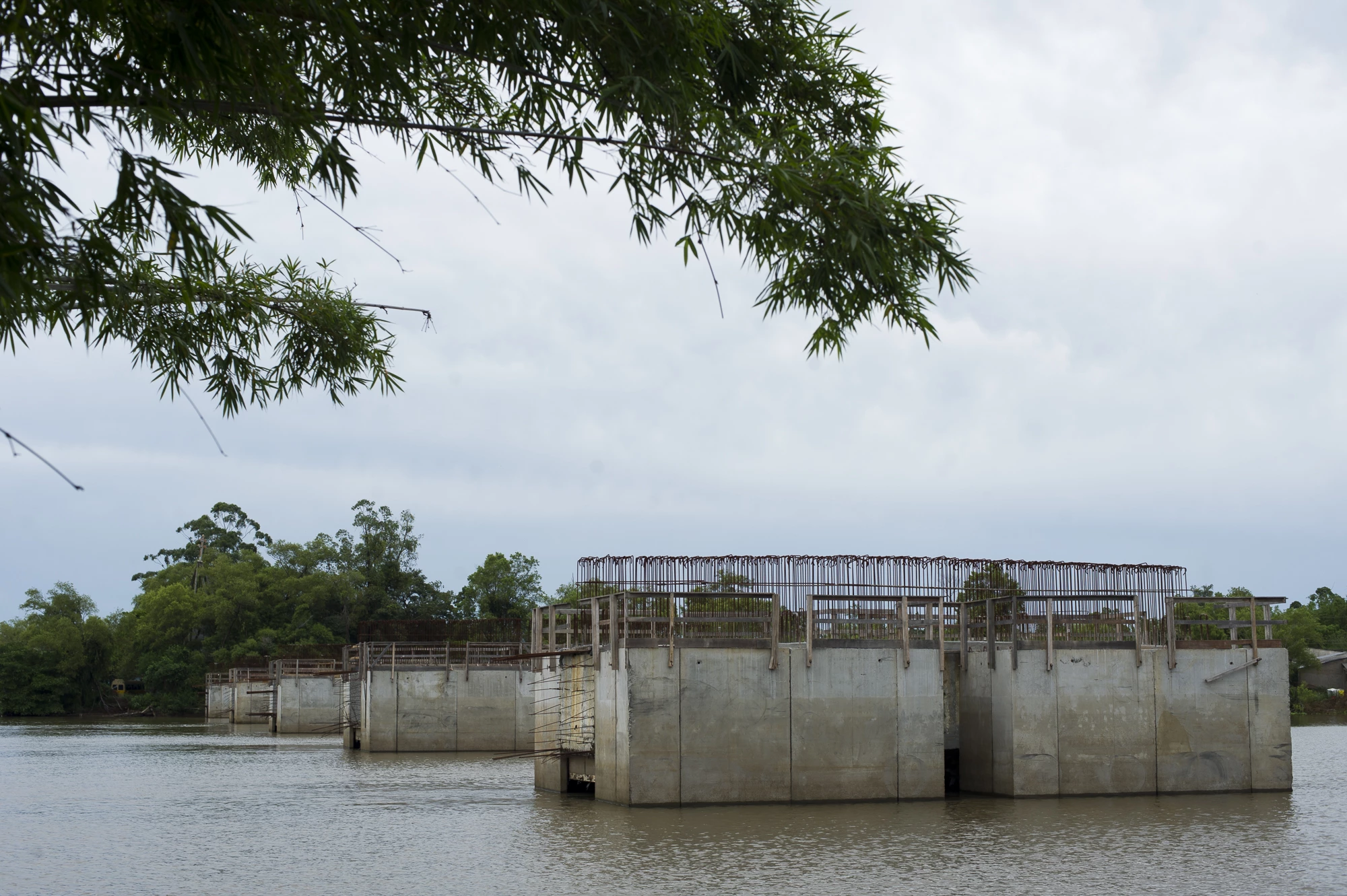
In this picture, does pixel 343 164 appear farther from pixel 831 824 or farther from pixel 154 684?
pixel 154 684

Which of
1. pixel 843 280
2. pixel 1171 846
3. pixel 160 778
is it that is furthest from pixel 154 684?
pixel 843 280

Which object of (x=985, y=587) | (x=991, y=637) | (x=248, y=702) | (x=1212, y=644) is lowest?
(x=248, y=702)

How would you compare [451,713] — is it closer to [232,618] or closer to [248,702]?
[248,702]

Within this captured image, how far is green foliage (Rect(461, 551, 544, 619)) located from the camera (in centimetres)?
10988

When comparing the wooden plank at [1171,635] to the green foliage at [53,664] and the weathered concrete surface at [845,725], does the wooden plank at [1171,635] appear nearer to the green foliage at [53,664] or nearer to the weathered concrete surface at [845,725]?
the weathered concrete surface at [845,725]

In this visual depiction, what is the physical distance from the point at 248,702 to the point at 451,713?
47.5 meters

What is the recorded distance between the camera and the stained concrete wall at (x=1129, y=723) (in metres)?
24.9

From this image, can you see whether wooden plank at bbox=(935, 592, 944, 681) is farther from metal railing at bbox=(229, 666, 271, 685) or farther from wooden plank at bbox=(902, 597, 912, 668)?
metal railing at bbox=(229, 666, 271, 685)

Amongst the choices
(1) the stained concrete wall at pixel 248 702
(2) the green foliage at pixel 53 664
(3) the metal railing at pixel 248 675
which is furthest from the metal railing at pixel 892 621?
(2) the green foliage at pixel 53 664

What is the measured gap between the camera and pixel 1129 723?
82.7ft

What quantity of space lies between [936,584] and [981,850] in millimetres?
8619

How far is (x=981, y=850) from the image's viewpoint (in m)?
19.0

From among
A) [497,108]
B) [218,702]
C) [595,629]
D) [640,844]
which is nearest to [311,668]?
[218,702]

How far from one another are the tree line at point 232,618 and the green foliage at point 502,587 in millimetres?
98
